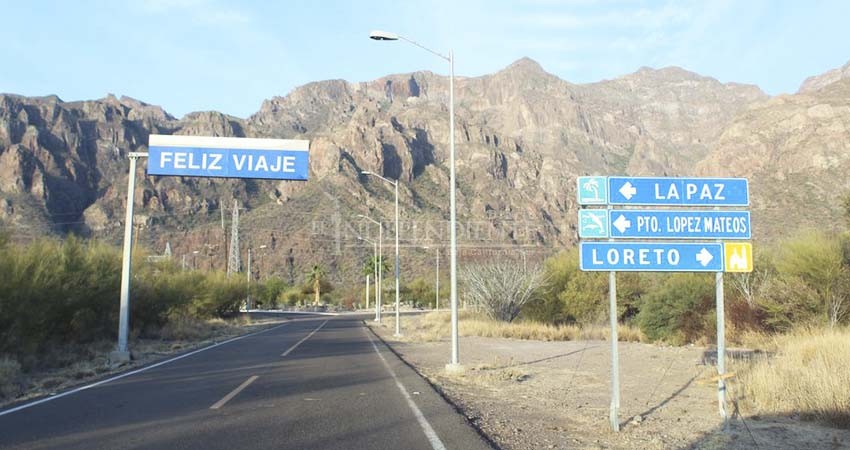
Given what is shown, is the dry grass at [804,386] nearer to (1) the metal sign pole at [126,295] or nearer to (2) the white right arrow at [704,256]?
(2) the white right arrow at [704,256]

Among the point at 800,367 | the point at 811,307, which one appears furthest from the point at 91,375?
the point at 811,307

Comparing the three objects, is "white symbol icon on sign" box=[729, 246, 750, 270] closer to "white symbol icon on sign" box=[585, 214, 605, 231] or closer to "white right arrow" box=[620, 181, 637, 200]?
"white right arrow" box=[620, 181, 637, 200]

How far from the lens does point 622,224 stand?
918 cm

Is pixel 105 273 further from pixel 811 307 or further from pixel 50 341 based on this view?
pixel 811 307

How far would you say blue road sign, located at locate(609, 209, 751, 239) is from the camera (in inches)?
361

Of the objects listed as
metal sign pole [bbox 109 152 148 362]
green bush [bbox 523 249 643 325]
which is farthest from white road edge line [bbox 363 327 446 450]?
green bush [bbox 523 249 643 325]

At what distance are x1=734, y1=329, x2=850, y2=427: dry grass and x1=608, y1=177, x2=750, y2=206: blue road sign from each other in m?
2.96

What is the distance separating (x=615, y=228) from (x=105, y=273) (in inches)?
847

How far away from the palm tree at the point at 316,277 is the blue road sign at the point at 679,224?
278 ft

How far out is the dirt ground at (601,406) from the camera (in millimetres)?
8070

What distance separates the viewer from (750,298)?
2462cm

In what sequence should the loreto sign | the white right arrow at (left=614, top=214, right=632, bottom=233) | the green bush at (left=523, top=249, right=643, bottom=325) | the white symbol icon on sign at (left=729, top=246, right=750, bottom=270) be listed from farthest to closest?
the green bush at (left=523, top=249, right=643, bottom=325) < the loreto sign < the white symbol icon on sign at (left=729, top=246, right=750, bottom=270) < the white right arrow at (left=614, top=214, right=632, bottom=233)

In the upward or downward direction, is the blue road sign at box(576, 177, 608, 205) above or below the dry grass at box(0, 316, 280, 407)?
above

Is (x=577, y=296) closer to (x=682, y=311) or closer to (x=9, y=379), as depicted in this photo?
(x=682, y=311)
